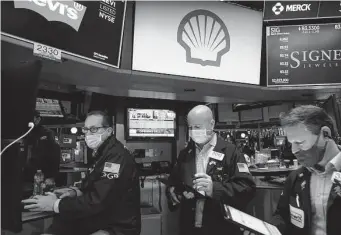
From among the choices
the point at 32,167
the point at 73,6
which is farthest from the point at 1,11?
the point at 32,167

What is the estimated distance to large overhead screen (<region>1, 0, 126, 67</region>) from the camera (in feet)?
5.94

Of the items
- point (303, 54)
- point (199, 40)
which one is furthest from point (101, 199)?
point (303, 54)

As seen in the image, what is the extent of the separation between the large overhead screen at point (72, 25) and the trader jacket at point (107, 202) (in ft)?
2.33

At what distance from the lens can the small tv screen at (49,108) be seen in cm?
360

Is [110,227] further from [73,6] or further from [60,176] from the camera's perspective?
[60,176]

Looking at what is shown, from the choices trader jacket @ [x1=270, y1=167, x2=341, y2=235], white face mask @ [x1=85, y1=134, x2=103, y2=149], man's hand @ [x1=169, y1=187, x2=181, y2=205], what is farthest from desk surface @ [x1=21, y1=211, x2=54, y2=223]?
trader jacket @ [x1=270, y1=167, x2=341, y2=235]

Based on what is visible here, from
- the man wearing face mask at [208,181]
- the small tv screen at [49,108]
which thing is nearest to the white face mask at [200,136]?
the man wearing face mask at [208,181]

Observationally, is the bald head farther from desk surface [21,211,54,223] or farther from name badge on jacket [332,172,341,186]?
desk surface [21,211,54,223]

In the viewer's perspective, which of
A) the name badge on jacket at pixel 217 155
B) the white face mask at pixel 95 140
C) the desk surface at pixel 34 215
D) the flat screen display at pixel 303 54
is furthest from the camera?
the flat screen display at pixel 303 54

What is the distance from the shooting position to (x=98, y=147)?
2.58m

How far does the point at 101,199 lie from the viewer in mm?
2162

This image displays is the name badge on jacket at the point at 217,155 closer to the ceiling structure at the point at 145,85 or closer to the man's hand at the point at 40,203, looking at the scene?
the ceiling structure at the point at 145,85

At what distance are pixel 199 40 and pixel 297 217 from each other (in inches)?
68.8

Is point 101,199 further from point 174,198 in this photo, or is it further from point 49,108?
point 49,108
